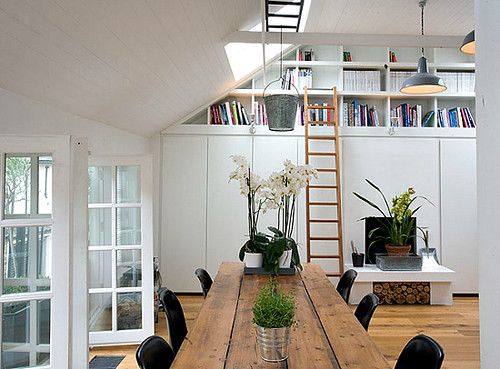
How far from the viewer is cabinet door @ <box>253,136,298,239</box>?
5480 millimetres

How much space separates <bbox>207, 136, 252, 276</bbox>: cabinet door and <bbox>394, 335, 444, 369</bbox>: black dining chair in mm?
3792

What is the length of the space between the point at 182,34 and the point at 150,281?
6.79 ft

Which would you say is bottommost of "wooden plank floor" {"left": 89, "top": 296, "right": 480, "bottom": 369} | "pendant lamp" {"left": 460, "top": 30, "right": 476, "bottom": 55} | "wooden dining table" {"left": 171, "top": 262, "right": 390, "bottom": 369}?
"wooden plank floor" {"left": 89, "top": 296, "right": 480, "bottom": 369}

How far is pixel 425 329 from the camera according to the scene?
422 centimetres

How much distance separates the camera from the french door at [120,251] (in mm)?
3688

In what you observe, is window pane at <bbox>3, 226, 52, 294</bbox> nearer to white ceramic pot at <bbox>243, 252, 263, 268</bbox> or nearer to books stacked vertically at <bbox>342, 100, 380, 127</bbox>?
white ceramic pot at <bbox>243, 252, 263, 268</bbox>

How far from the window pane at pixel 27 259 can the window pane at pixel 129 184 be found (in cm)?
140

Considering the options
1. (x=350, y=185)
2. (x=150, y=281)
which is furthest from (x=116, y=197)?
(x=350, y=185)

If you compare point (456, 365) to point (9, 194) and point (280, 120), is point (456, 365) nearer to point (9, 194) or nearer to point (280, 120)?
point (280, 120)

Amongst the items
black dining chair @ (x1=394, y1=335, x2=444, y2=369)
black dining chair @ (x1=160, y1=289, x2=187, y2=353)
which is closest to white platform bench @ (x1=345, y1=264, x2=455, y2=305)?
black dining chair @ (x1=160, y1=289, x2=187, y2=353)

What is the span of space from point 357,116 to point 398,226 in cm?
149

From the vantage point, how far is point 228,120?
5496 millimetres

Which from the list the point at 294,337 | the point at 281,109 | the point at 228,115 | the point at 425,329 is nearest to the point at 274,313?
the point at 294,337

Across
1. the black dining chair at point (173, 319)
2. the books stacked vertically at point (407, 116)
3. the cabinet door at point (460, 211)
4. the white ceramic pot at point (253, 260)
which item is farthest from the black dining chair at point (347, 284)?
the books stacked vertically at point (407, 116)
